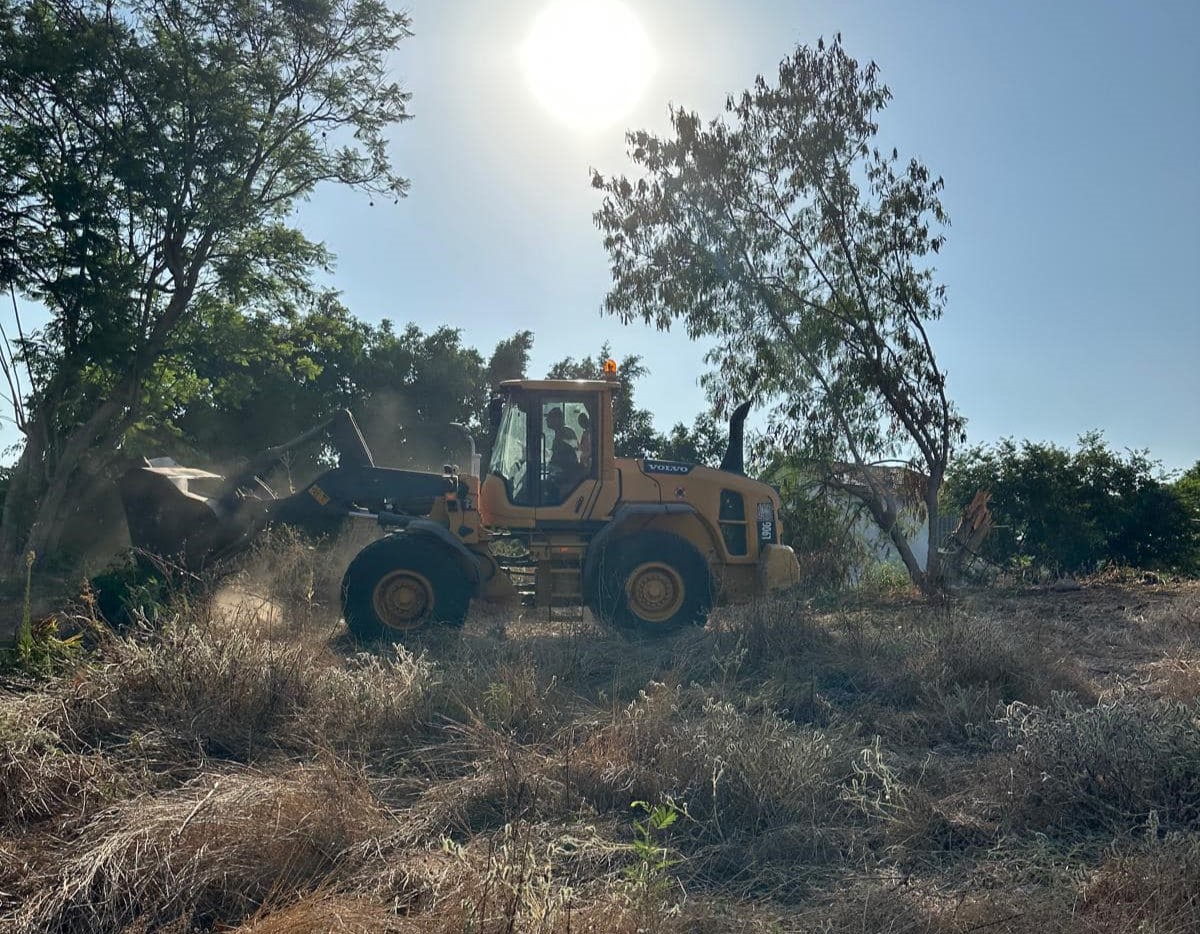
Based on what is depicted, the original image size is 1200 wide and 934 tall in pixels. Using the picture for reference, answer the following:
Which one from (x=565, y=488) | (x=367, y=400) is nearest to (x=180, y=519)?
(x=565, y=488)

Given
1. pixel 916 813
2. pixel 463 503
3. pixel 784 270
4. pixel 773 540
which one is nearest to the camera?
pixel 916 813

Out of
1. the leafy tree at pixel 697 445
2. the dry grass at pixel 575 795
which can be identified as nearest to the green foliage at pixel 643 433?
the leafy tree at pixel 697 445

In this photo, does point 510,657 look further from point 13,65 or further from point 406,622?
point 13,65

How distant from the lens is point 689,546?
11.0 m

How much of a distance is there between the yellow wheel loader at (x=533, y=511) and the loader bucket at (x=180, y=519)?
1 centimetres

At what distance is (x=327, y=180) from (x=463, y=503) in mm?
10789

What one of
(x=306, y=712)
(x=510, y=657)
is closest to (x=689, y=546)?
(x=510, y=657)

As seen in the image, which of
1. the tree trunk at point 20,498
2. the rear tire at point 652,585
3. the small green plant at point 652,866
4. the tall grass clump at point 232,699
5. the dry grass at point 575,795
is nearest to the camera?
the small green plant at point 652,866

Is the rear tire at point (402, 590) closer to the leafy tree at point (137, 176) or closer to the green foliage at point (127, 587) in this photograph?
the green foliage at point (127, 587)

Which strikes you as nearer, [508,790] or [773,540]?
[508,790]

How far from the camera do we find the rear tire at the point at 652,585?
35.7ft

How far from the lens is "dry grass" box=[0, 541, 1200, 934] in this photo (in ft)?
13.2

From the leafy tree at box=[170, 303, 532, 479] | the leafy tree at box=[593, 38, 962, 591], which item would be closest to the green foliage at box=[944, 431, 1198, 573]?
the leafy tree at box=[593, 38, 962, 591]

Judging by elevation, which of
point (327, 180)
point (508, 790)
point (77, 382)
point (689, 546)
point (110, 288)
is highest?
point (327, 180)
